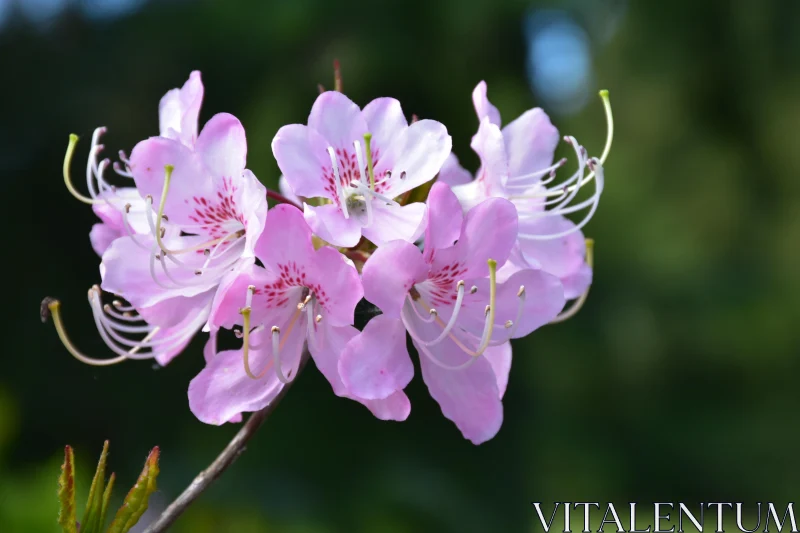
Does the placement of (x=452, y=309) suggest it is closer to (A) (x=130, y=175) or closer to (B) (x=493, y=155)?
(B) (x=493, y=155)

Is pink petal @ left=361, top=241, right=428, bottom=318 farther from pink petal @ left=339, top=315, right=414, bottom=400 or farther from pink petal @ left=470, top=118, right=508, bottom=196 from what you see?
pink petal @ left=470, top=118, right=508, bottom=196

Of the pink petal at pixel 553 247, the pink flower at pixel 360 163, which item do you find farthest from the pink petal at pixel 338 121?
the pink petal at pixel 553 247

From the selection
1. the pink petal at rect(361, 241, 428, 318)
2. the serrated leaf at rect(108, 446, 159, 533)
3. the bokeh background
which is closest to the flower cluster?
the pink petal at rect(361, 241, 428, 318)

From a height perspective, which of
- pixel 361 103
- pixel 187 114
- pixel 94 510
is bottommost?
pixel 94 510

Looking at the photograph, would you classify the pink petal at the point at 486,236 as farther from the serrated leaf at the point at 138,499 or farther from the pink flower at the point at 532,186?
the serrated leaf at the point at 138,499

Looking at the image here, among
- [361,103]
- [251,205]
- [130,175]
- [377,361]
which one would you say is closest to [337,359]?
[377,361]

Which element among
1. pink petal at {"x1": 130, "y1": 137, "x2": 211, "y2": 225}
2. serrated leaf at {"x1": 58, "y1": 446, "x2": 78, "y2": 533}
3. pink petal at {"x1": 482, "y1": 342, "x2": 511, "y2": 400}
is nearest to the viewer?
serrated leaf at {"x1": 58, "y1": 446, "x2": 78, "y2": 533}

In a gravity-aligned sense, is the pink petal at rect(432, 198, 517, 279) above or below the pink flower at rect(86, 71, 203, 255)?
below
